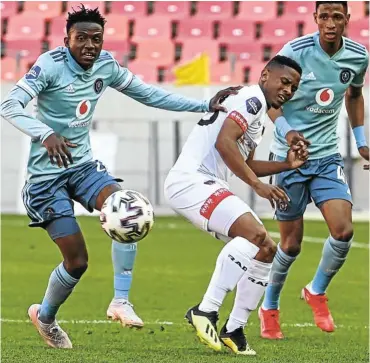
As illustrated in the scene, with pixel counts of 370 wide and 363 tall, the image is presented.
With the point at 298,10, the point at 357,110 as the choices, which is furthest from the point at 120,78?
the point at 298,10

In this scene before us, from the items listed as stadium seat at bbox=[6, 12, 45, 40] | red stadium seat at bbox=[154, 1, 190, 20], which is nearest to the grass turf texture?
stadium seat at bbox=[6, 12, 45, 40]

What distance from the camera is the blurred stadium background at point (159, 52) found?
22141 millimetres

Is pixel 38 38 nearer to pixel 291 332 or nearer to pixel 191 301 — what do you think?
pixel 191 301

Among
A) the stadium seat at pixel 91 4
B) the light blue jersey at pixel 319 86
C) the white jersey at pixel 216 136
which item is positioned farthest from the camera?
the stadium seat at pixel 91 4

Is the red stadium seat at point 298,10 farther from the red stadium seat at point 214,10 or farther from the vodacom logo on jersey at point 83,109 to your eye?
the vodacom logo on jersey at point 83,109

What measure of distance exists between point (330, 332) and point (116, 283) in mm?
1840

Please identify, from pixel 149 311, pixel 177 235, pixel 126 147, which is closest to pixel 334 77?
pixel 149 311

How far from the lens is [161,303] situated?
10984 mm

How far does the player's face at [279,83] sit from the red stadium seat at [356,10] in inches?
738

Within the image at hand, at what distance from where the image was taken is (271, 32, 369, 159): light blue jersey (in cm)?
881

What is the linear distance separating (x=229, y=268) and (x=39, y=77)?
5.99 ft

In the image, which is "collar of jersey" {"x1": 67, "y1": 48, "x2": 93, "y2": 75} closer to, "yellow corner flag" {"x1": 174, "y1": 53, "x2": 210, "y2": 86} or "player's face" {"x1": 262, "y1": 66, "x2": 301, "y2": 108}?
"player's face" {"x1": 262, "y1": 66, "x2": 301, "y2": 108}

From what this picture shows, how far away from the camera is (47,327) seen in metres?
7.95

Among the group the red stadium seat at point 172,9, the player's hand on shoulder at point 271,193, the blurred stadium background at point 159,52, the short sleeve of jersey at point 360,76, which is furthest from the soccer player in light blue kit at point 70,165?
the red stadium seat at point 172,9
